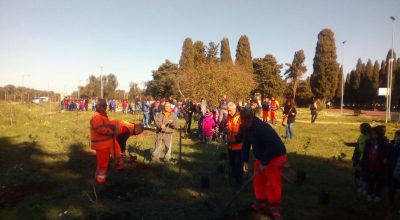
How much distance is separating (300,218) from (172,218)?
85.7 inches

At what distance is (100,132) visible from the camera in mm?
7465

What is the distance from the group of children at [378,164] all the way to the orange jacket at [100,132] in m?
5.21

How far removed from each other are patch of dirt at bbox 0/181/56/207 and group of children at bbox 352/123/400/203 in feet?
21.6

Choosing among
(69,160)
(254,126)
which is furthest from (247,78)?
(254,126)

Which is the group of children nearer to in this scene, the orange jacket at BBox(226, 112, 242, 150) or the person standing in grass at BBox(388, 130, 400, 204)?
the person standing in grass at BBox(388, 130, 400, 204)

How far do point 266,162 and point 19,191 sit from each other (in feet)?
17.5

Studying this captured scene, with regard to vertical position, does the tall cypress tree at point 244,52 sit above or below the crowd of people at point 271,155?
above

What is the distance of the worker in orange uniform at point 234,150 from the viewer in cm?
801

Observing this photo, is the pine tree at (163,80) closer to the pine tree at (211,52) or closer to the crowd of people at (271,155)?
the pine tree at (211,52)

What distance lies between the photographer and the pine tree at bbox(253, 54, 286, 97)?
56.7m

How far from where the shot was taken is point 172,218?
19.7 ft

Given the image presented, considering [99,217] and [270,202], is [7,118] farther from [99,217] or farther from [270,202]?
[270,202]

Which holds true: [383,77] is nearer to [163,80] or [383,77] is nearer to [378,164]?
[163,80]

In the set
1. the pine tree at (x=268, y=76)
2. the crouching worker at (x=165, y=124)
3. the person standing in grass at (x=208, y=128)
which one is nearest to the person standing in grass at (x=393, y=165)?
the crouching worker at (x=165, y=124)
